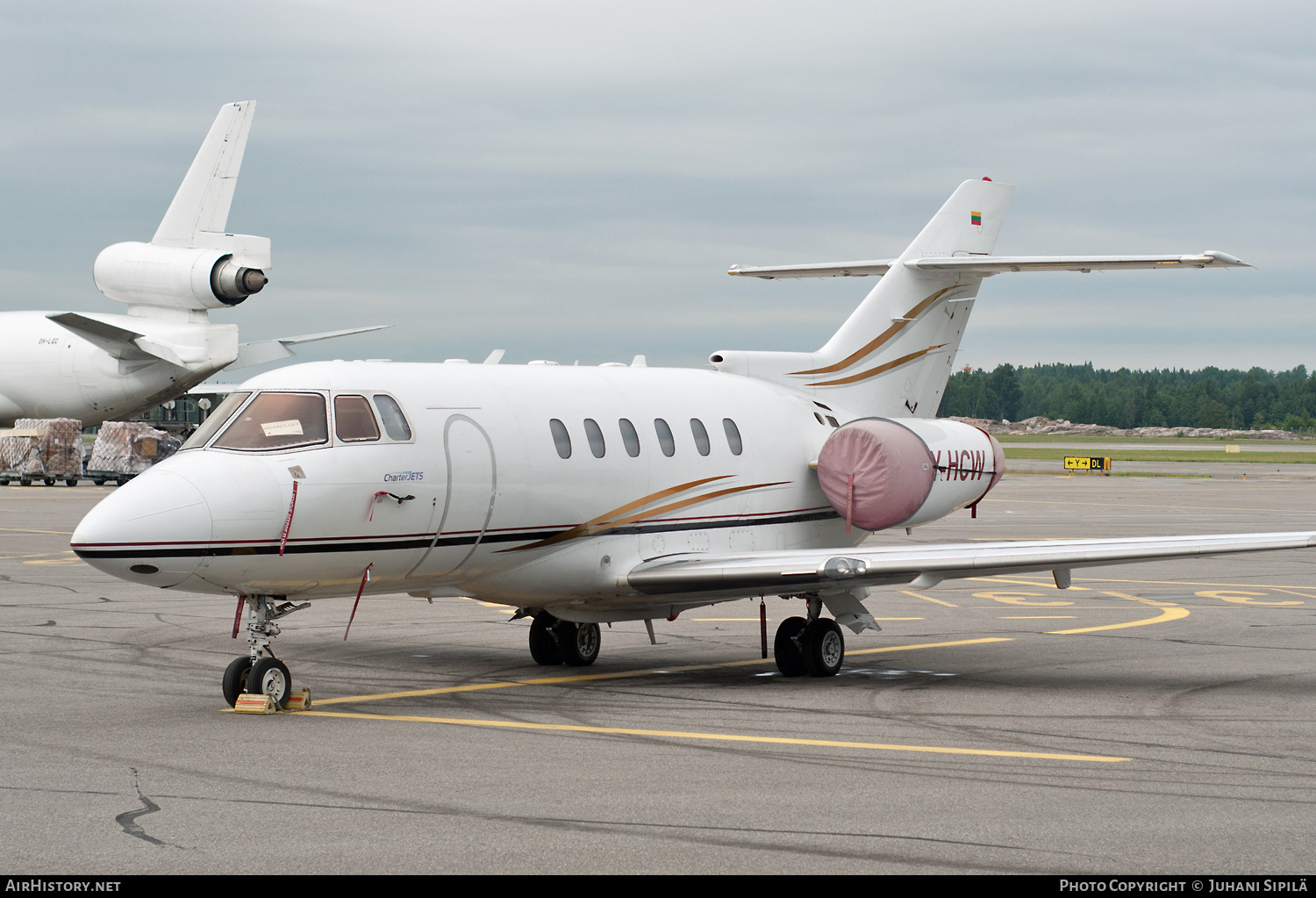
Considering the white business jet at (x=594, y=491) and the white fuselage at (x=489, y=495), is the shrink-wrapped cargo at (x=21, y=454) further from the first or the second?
the white fuselage at (x=489, y=495)

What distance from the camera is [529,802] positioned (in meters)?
9.38

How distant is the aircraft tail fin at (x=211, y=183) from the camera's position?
54.8 m

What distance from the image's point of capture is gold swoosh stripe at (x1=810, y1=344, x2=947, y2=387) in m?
19.6

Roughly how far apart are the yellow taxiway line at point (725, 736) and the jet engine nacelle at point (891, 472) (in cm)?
582

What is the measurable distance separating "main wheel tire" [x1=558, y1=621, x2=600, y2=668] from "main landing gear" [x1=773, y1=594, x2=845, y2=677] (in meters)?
2.22

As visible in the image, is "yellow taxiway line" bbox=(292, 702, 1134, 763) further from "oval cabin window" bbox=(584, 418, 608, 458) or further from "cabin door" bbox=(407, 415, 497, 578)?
"oval cabin window" bbox=(584, 418, 608, 458)

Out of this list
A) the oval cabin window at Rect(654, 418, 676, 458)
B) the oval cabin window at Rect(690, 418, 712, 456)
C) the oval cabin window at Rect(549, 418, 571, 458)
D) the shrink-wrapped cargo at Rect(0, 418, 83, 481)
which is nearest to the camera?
the oval cabin window at Rect(549, 418, 571, 458)

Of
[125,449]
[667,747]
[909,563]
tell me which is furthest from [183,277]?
[667,747]

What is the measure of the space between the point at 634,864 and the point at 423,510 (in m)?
6.29

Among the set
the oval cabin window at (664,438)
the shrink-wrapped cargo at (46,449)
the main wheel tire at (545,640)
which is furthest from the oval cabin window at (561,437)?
the shrink-wrapped cargo at (46,449)

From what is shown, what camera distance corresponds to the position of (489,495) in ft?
46.1

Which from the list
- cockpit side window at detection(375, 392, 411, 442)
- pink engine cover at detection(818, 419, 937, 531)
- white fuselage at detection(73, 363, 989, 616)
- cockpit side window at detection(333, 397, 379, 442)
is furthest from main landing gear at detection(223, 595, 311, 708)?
pink engine cover at detection(818, 419, 937, 531)

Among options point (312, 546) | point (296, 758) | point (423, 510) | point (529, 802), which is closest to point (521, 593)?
point (423, 510)

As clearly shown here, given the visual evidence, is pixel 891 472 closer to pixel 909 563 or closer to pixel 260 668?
pixel 909 563
